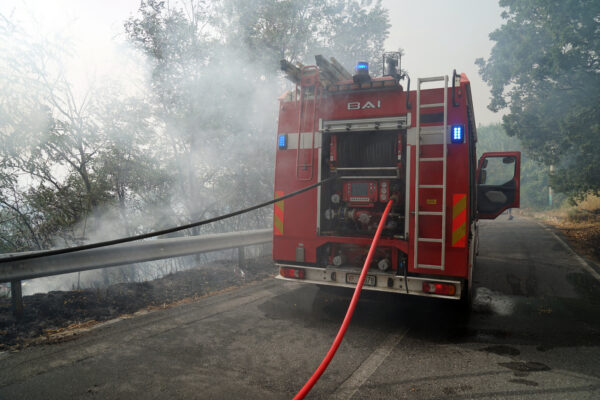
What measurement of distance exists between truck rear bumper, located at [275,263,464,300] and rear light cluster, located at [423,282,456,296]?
10 millimetres

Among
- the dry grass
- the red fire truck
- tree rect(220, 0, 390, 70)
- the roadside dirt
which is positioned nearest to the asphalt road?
the red fire truck

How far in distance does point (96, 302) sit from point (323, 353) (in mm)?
2887

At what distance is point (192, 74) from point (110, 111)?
3.27m

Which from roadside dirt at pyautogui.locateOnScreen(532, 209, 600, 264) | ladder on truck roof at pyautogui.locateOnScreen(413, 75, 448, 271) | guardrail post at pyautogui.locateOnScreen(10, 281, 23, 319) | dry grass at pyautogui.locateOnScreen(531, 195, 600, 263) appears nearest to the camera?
guardrail post at pyautogui.locateOnScreen(10, 281, 23, 319)

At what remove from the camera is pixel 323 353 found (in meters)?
3.63

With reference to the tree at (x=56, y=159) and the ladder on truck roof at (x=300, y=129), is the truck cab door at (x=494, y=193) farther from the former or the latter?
the tree at (x=56, y=159)

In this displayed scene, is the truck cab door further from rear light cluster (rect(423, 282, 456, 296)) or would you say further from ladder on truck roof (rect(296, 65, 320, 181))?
ladder on truck roof (rect(296, 65, 320, 181))

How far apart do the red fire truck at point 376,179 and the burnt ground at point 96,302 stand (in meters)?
1.59

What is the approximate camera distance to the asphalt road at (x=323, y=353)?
9.50ft

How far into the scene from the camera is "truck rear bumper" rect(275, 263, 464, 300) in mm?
4289

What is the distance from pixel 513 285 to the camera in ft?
22.9

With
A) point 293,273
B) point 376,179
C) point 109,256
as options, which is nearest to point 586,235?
point 376,179

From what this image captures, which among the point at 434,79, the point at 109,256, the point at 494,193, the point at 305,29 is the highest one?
the point at 305,29

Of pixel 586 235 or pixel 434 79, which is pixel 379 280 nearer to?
pixel 434 79
